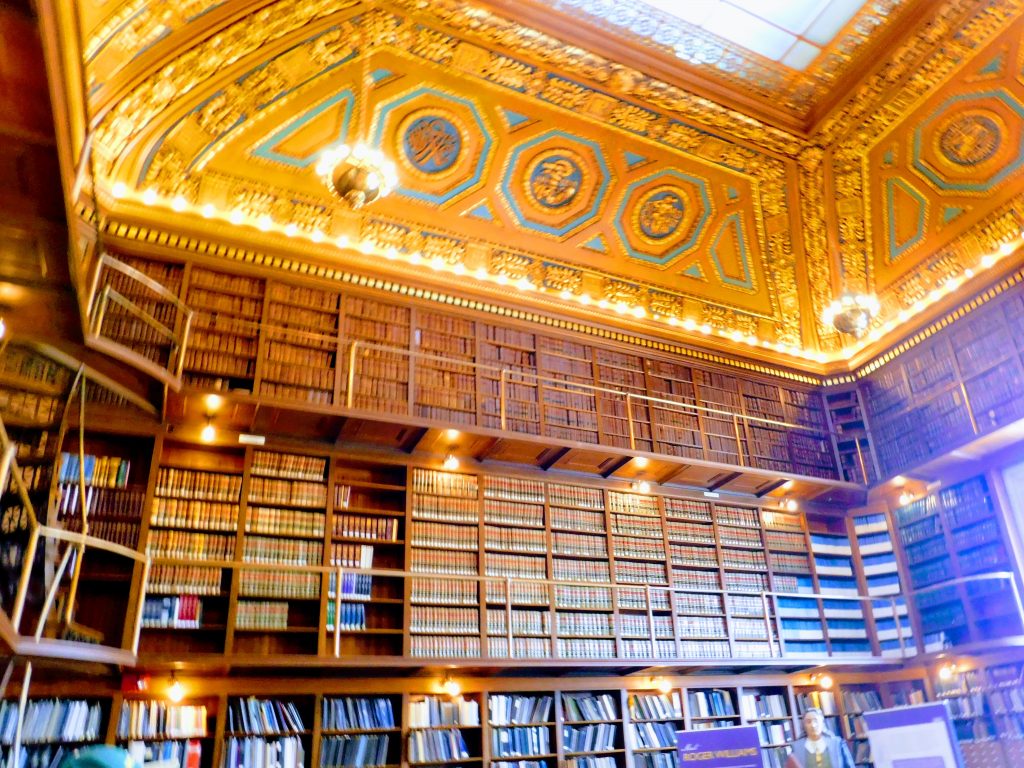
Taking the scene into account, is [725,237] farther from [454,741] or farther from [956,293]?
[454,741]

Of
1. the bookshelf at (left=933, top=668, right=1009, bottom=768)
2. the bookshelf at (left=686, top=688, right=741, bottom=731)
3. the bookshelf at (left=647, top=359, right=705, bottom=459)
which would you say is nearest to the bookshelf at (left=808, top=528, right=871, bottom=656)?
the bookshelf at (left=933, top=668, right=1009, bottom=768)

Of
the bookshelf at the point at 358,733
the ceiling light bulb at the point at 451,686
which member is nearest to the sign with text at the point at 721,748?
the ceiling light bulb at the point at 451,686

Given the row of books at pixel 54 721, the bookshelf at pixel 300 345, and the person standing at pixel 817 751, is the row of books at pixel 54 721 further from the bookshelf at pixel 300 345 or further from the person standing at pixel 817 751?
the person standing at pixel 817 751

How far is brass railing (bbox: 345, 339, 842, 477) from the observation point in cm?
679

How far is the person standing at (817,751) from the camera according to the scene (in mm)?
5004

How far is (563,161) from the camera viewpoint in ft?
27.1

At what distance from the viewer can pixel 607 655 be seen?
675 centimetres

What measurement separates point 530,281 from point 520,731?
13.9 ft

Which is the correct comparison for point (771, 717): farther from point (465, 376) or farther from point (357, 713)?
point (465, 376)

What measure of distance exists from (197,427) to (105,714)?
6.80 feet

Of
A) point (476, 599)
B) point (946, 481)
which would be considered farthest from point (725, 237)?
point (476, 599)

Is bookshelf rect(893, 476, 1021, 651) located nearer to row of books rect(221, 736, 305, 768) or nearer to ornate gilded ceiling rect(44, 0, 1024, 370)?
ornate gilded ceiling rect(44, 0, 1024, 370)

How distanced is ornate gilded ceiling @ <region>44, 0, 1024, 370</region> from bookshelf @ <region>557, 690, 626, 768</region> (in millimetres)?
3712

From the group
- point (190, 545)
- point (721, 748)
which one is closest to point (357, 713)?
point (190, 545)
